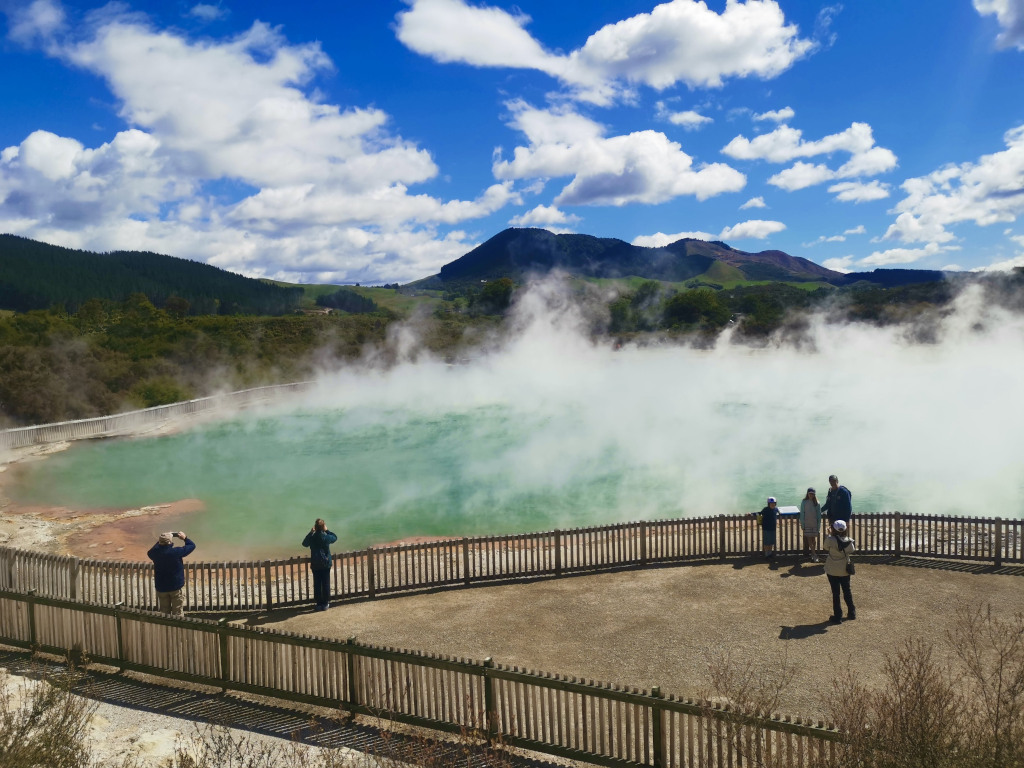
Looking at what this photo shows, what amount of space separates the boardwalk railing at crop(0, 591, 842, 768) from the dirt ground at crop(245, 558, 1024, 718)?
1584 mm

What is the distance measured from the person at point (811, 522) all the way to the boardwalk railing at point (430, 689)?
20.3 feet

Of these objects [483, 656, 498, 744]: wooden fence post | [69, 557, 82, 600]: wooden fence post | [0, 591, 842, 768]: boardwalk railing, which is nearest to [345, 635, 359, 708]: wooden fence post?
[0, 591, 842, 768]: boardwalk railing

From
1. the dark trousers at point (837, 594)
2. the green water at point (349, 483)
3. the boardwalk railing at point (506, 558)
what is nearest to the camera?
the dark trousers at point (837, 594)

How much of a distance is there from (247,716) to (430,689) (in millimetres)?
2318

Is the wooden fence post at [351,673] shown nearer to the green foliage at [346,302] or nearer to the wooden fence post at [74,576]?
the wooden fence post at [74,576]

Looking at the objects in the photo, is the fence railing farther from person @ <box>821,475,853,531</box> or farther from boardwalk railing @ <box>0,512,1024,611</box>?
person @ <box>821,475,853,531</box>

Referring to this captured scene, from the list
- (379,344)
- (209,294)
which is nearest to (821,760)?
(379,344)

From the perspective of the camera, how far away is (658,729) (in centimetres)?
692

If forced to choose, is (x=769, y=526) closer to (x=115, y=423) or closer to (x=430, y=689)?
(x=430, y=689)

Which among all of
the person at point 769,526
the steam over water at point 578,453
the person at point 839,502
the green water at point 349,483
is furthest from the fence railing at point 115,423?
the person at point 839,502

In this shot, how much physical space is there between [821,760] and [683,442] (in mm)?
22177

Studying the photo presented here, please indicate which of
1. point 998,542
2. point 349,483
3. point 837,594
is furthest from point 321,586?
point 349,483

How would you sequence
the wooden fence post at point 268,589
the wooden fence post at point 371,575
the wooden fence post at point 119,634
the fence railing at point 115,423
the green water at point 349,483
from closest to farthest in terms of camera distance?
1. the wooden fence post at point 119,634
2. the wooden fence post at point 268,589
3. the wooden fence post at point 371,575
4. the green water at point 349,483
5. the fence railing at point 115,423

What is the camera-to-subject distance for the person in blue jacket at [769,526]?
13.7m
